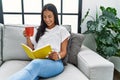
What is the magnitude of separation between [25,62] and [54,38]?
1.46ft

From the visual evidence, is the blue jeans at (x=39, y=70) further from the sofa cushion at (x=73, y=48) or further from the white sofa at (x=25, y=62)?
the sofa cushion at (x=73, y=48)

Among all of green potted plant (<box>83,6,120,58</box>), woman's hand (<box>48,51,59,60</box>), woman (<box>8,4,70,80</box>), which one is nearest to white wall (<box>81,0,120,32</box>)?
green potted plant (<box>83,6,120,58</box>)

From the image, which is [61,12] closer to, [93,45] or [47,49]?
[93,45]

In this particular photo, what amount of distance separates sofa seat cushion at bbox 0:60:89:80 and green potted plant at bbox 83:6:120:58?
0.65 meters

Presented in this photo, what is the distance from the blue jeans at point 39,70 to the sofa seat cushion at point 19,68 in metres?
0.07

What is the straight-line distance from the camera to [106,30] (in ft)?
8.68

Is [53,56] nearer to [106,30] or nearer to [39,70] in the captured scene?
[39,70]

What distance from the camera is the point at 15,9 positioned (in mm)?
2820

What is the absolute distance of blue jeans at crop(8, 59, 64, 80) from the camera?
5.14ft

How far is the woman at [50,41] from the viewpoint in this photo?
1.75 m

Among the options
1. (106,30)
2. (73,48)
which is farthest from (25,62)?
(106,30)

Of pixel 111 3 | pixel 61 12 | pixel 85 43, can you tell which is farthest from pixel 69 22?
pixel 111 3

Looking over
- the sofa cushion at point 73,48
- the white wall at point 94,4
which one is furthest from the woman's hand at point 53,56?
the white wall at point 94,4

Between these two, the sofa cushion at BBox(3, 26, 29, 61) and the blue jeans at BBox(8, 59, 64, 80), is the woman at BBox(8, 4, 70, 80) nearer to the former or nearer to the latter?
the blue jeans at BBox(8, 59, 64, 80)
